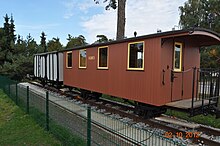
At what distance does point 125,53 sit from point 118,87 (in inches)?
56.1

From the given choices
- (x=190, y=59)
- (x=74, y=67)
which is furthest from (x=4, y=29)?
(x=190, y=59)

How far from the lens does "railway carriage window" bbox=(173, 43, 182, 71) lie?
702 cm

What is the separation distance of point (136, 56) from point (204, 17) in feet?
112

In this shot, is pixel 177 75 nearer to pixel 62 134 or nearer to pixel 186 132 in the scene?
pixel 186 132

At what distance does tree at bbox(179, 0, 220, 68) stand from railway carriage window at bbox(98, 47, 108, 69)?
22.5 metres

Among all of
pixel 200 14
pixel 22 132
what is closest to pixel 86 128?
pixel 22 132

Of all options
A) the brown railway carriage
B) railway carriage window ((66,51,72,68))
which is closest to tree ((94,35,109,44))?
railway carriage window ((66,51,72,68))

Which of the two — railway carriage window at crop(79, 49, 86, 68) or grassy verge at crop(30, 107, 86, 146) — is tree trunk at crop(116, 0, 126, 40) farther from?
grassy verge at crop(30, 107, 86, 146)

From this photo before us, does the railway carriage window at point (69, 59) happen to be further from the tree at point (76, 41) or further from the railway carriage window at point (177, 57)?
the tree at point (76, 41)

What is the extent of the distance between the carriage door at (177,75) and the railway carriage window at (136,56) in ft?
3.60

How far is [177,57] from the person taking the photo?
715 centimetres

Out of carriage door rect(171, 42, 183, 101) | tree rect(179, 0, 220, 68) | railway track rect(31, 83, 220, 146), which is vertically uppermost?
A: tree rect(179, 0, 220, 68)

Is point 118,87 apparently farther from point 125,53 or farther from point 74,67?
point 74,67

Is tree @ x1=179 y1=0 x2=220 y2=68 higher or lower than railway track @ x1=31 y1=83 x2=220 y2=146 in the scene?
higher
